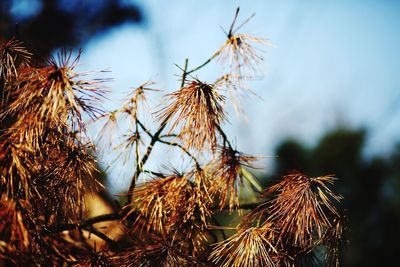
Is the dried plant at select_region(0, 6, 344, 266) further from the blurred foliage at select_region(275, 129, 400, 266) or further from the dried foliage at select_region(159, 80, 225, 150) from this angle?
the blurred foliage at select_region(275, 129, 400, 266)

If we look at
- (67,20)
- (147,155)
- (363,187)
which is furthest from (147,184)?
(363,187)

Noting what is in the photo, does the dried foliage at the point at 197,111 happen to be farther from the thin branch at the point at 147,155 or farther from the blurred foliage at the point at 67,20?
the blurred foliage at the point at 67,20

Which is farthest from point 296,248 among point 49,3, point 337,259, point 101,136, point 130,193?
point 49,3

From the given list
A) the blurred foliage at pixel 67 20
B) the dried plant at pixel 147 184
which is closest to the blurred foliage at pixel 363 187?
the blurred foliage at pixel 67 20

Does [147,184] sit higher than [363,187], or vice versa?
[147,184]

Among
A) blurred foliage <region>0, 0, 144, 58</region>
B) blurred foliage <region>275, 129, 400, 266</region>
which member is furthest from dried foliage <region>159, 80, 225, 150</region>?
blurred foliage <region>275, 129, 400, 266</region>

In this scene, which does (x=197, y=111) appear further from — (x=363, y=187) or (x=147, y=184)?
(x=363, y=187)

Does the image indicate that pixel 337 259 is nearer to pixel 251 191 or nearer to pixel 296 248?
pixel 296 248
